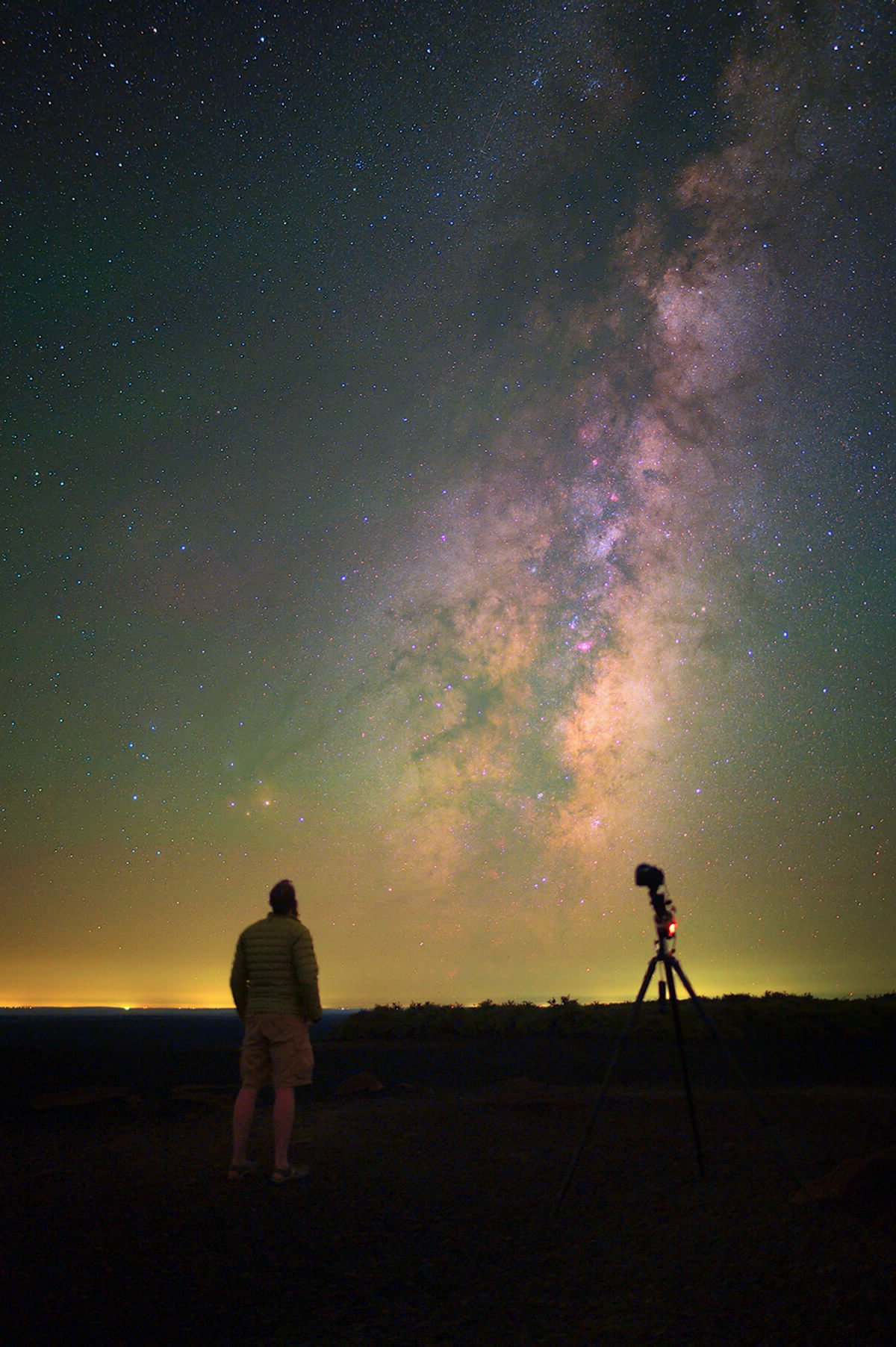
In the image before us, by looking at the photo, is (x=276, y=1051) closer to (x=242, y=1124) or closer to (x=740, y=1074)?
(x=242, y=1124)

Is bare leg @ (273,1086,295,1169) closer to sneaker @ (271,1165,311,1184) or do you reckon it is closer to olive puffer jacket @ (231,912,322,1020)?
sneaker @ (271,1165,311,1184)

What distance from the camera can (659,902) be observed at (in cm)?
561

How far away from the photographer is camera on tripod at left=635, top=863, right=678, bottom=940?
552 centimetres

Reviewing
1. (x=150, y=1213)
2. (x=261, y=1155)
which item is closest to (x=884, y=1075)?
(x=261, y=1155)

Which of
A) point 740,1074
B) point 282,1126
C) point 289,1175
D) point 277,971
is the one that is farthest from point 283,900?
point 740,1074

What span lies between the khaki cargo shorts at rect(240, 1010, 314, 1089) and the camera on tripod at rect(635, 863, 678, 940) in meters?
2.62

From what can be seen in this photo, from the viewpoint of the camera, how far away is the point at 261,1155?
6781 mm

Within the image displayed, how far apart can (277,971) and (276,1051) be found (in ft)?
1.84

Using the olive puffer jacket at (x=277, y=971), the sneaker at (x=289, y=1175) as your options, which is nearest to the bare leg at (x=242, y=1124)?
the sneaker at (x=289, y=1175)

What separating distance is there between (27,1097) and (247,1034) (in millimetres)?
6278

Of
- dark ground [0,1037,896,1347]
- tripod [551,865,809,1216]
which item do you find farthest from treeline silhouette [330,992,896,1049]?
tripod [551,865,809,1216]

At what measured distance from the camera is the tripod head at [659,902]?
217 inches

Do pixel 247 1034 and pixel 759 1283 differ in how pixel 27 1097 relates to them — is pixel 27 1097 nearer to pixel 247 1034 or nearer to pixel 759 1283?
pixel 247 1034

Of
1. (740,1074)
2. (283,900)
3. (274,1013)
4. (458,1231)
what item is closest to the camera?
(458,1231)
